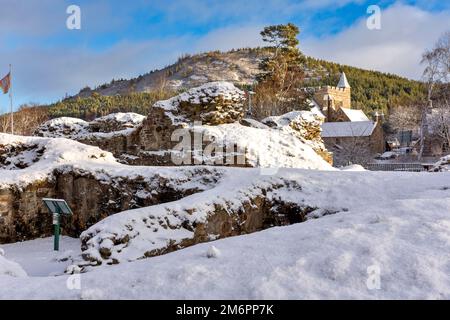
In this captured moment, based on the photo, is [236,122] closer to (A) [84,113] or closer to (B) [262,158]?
(B) [262,158]

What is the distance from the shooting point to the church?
43.5 meters

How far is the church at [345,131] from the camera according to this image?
43500 millimetres

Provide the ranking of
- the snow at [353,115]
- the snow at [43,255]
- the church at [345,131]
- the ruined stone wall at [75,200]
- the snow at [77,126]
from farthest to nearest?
the snow at [353,115]
the church at [345,131]
the snow at [77,126]
the ruined stone wall at [75,200]
the snow at [43,255]

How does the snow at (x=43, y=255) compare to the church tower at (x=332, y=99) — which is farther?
the church tower at (x=332, y=99)

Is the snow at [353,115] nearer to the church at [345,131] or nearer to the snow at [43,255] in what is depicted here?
the church at [345,131]

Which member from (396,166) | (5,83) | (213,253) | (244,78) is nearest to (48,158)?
(213,253)

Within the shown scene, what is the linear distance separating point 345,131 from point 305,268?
192ft

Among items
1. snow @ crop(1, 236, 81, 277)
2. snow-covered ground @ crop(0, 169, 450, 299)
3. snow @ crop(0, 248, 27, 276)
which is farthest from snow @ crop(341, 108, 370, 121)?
snow @ crop(0, 248, 27, 276)

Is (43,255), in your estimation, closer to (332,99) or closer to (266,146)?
(266,146)

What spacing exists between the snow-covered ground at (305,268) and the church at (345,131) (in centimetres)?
2631

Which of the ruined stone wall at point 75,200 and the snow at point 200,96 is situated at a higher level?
the snow at point 200,96

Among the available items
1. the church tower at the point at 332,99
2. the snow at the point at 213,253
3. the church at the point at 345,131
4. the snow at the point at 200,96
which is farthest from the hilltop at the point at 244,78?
the snow at the point at 213,253
